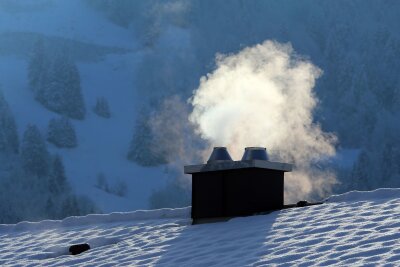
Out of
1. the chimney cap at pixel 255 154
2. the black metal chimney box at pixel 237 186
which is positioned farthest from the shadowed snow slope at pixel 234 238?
the chimney cap at pixel 255 154

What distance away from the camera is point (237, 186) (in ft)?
60.3

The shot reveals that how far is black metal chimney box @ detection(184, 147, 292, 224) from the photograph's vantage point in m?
18.2

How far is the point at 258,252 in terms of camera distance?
14.6 metres

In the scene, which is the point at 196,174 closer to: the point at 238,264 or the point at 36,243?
the point at 36,243

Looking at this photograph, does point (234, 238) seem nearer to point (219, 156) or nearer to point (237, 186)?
point (237, 186)

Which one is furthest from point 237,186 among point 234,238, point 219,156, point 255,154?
point 234,238

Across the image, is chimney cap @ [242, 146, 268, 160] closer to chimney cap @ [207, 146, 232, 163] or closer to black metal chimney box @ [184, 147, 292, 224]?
black metal chimney box @ [184, 147, 292, 224]

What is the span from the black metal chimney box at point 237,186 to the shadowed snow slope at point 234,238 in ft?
1.55

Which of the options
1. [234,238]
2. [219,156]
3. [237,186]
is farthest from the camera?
[219,156]

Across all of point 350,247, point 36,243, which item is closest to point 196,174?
point 36,243

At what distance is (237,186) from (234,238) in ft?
8.13

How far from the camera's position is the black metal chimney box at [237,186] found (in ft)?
59.7

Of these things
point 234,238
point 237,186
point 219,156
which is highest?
point 219,156

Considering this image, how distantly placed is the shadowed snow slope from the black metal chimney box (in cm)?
47
